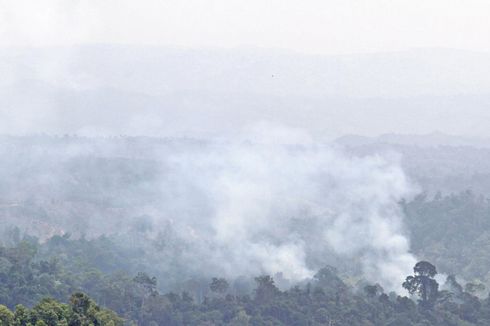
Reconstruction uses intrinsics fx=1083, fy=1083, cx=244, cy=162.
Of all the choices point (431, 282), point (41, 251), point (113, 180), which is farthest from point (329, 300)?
Result: point (113, 180)

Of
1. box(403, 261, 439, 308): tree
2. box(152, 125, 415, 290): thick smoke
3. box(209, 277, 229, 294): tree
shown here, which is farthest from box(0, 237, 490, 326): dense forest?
box(152, 125, 415, 290): thick smoke

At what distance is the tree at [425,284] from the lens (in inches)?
2645

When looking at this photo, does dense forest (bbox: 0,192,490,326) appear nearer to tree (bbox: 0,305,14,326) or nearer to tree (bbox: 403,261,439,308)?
tree (bbox: 403,261,439,308)

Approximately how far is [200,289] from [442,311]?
63.5 feet

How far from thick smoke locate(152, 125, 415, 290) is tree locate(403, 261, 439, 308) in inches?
601

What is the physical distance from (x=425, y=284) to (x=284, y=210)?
148 feet

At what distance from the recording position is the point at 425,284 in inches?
2677

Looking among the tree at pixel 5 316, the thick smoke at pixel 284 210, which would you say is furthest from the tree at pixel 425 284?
the tree at pixel 5 316

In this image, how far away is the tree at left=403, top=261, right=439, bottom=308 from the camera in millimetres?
67188

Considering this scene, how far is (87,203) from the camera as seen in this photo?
11319cm

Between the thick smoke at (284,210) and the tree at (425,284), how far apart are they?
15257mm

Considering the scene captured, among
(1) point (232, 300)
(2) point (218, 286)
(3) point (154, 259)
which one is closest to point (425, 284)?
(1) point (232, 300)

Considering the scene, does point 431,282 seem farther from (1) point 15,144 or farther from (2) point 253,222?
(1) point 15,144

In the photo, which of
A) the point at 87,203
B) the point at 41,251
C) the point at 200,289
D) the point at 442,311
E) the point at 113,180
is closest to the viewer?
the point at 442,311
